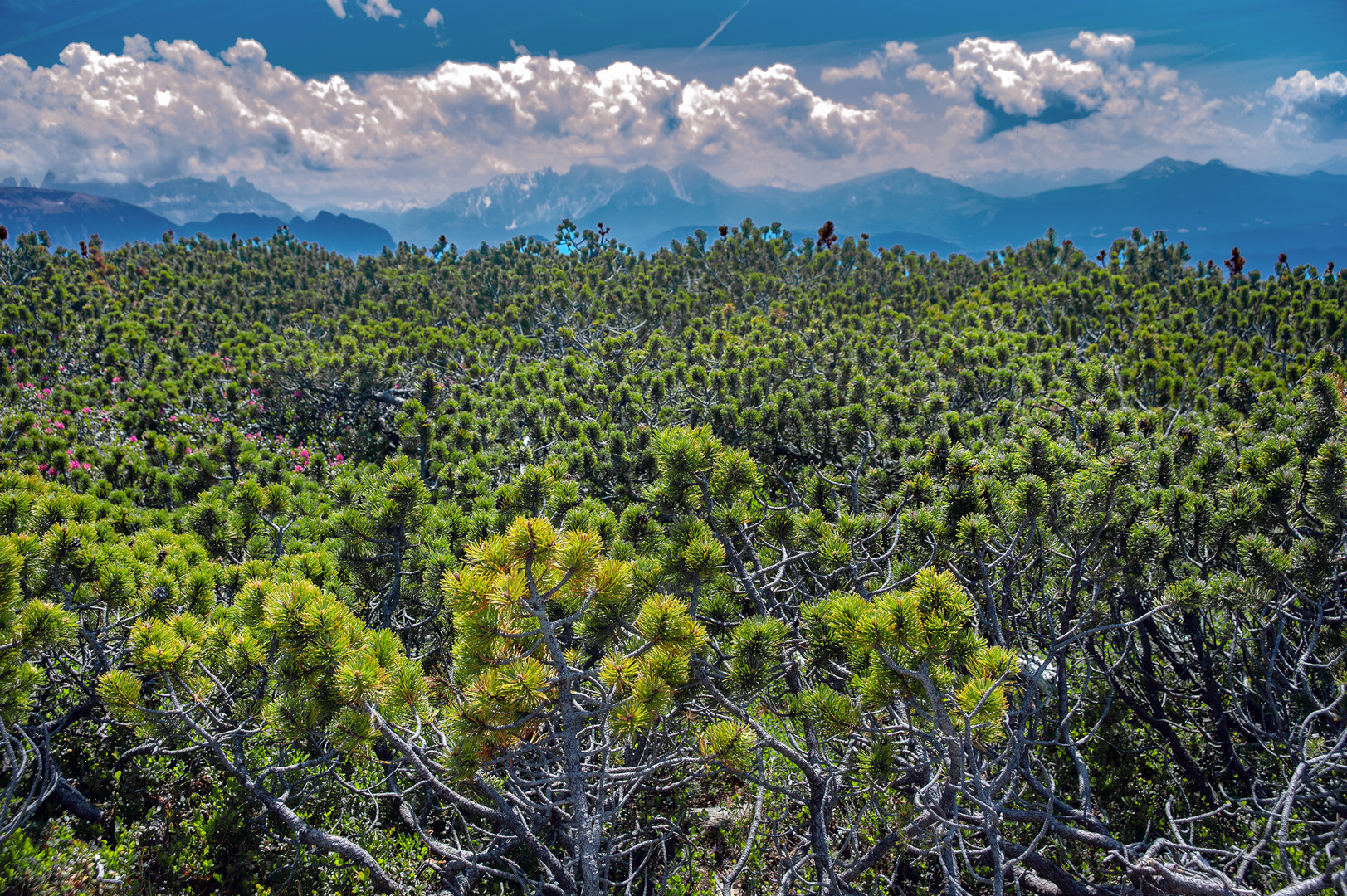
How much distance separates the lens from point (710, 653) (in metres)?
4.10

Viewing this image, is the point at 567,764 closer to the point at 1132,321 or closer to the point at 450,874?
the point at 450,874

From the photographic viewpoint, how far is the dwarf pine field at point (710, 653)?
3141mm

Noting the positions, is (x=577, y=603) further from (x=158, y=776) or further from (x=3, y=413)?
(x=3, y=413)

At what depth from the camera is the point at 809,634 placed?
3514 mm

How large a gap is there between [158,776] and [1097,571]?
27.8 ft

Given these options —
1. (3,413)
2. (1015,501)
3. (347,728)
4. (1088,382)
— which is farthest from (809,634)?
(3,413)

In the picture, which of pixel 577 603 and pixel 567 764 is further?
pixel 577 603

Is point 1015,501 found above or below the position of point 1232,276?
below

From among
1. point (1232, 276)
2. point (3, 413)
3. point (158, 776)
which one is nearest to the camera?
point (158, 776)

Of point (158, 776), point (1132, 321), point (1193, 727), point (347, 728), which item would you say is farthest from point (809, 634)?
point (1132, 321)

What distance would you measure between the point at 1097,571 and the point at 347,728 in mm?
5609

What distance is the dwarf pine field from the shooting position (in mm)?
3141

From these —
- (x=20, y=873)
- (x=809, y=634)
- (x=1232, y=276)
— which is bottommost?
(x=20, y=873)

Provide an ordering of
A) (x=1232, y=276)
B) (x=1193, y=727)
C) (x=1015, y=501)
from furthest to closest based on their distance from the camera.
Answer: (x=1232, y=276) → (x=1193, y=727) → (x=1015, y=501)
